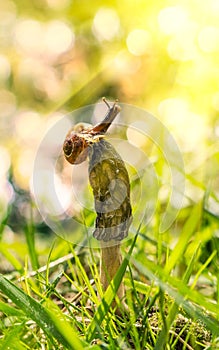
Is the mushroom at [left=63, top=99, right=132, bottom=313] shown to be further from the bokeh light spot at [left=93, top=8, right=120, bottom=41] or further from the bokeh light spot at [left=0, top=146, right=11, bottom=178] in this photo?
the bokeh light spot at [left=93, top=8, right=120, bottom=41]

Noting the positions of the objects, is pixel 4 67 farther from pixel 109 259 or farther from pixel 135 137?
pixel 109 259

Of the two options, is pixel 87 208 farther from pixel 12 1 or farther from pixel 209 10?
pixel 12 1

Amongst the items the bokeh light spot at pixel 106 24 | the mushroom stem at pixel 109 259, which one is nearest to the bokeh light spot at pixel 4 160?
the bokeh light spot at pixel 106 24

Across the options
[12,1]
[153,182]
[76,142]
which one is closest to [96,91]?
[12,1]

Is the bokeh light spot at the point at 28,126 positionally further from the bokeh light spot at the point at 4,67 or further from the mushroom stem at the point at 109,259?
the mushroom stem at the point at 109,259

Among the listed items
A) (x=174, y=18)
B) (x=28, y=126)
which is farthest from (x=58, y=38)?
(x=174, y=18)

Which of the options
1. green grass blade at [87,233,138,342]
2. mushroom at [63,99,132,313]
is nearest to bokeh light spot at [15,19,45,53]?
mushroom at [63,99,132,313]

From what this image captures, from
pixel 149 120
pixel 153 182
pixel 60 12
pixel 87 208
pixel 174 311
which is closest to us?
pixel 174 311
